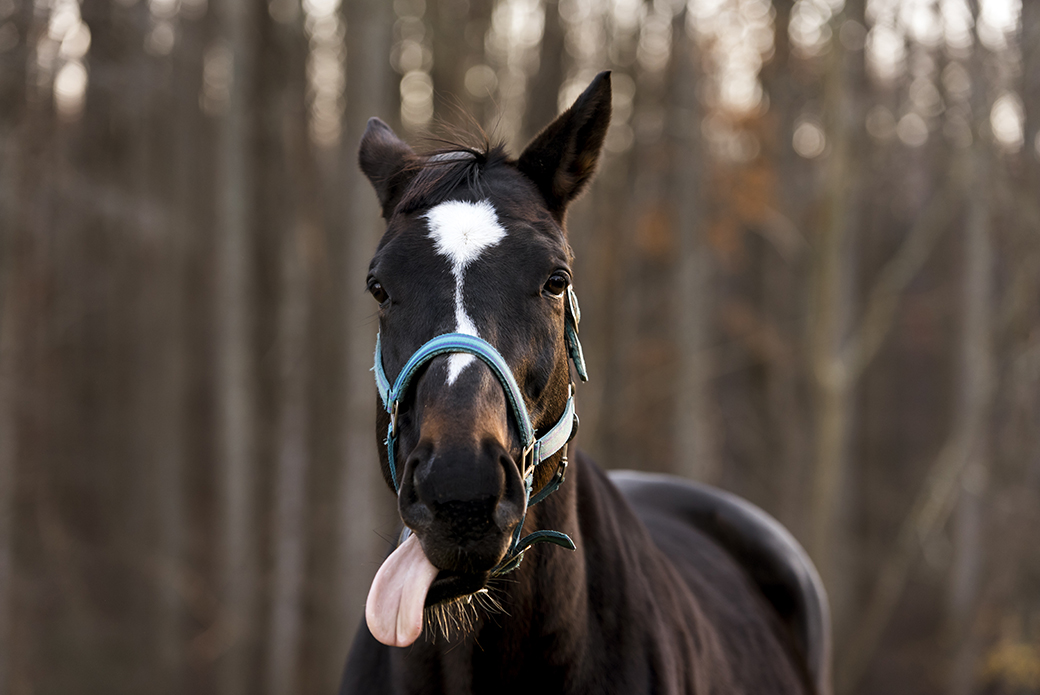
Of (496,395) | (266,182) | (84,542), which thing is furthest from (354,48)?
(84,542)

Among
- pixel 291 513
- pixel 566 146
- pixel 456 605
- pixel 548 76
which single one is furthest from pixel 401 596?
pixel 548 76

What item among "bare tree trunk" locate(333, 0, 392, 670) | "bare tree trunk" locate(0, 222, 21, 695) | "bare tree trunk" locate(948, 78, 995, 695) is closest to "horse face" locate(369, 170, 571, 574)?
"bare tree trunk" locate(333, 0, 392, 670)

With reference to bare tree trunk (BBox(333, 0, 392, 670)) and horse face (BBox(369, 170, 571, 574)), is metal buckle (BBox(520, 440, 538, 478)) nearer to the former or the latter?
horse face (BBox(369, 170, 571, 574))

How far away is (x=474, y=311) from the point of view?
6.84 feet

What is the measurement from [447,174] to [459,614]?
4.16ft

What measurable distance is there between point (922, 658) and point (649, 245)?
8649 millimetres

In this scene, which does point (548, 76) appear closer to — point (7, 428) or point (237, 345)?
point (237, 345)

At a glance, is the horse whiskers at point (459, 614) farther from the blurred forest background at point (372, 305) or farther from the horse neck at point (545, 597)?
the blurred forest background at point (372, 305)

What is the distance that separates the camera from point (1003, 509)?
1021 centimetres

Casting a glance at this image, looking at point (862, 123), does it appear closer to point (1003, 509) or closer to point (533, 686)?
point (1003, 509)

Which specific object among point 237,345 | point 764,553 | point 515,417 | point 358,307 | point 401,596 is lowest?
point 764,553

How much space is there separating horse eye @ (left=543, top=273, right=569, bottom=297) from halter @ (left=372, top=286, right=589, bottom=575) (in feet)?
0.35

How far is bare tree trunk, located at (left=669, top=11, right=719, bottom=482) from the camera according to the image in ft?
34.5

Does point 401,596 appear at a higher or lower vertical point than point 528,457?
lower
